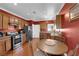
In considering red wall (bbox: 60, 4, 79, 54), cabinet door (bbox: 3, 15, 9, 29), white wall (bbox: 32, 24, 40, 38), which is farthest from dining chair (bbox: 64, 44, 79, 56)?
cabinet door (bbox: 3, 15, 9, 29)

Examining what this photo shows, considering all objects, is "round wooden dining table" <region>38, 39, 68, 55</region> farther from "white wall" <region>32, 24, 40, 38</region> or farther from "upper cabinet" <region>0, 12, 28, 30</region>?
"upper cabinet" <region>0, 12, 28, 30</region>

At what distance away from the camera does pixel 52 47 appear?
5.81ft

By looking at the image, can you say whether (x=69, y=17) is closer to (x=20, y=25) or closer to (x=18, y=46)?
(x=20, y=25)

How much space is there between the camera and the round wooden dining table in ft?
5.44

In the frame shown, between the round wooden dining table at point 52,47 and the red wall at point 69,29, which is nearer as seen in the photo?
the red wall at point 69,29

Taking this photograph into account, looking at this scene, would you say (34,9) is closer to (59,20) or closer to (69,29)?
(59,20)

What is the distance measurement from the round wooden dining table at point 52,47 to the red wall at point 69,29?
144 millimetres

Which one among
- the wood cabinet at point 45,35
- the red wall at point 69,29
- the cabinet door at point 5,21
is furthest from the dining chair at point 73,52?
the cabinet door at point 5,21

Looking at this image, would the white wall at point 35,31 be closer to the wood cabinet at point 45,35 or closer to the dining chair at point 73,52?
the wood cabinet at point 45,35

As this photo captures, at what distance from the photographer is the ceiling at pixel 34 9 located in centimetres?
158

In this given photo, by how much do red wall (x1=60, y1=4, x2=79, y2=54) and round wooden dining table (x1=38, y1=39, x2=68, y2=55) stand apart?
0.47 feet

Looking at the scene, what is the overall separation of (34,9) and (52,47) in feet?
2.70

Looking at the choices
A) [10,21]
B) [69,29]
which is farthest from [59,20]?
[10,21]

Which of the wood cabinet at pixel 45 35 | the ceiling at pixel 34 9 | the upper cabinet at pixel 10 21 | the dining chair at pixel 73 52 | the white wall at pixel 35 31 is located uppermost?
the ceiling at pixel 34 9
